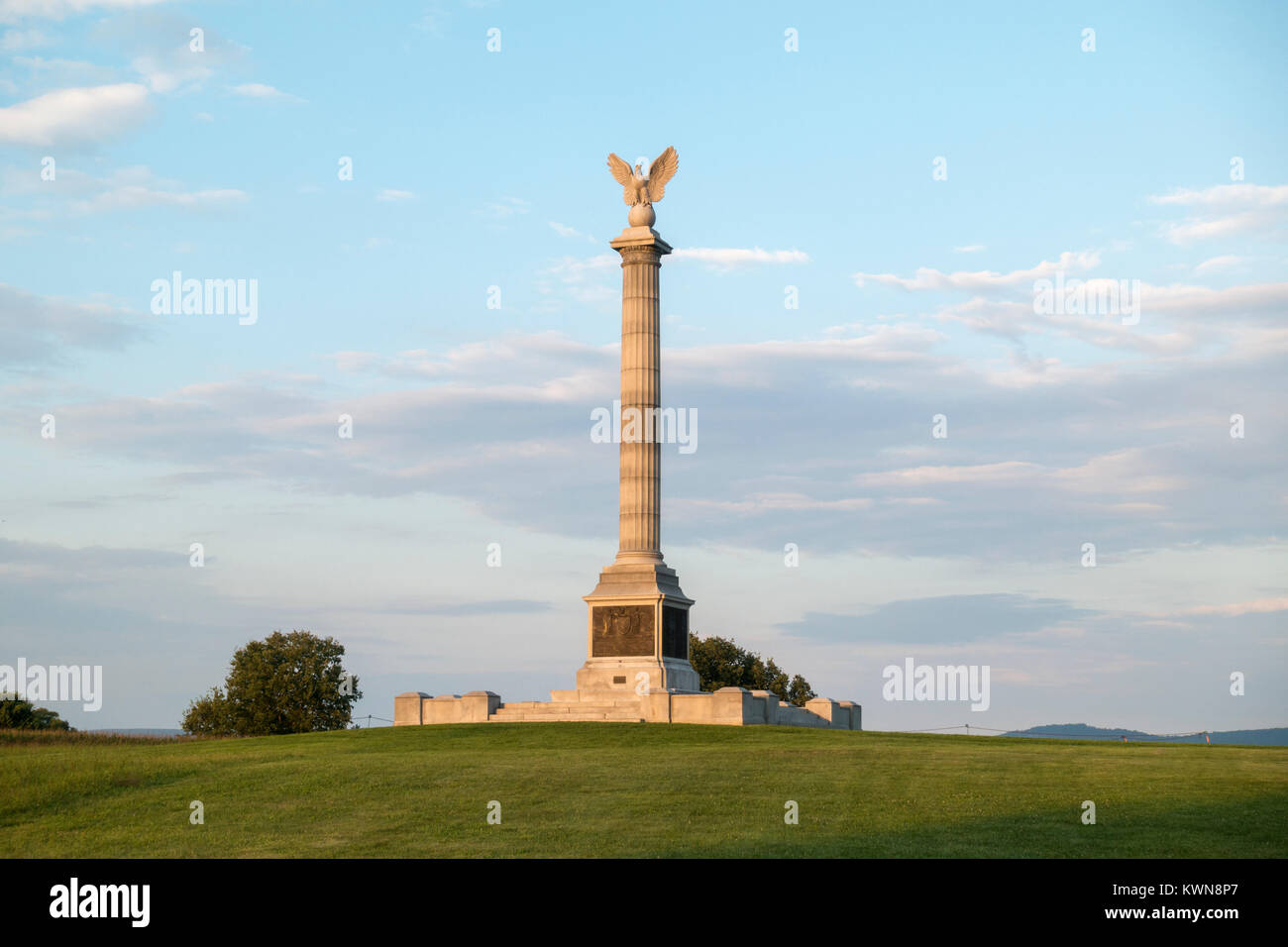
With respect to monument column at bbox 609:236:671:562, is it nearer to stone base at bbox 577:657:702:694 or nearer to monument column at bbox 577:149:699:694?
monument column at bbox 577:149:699:694

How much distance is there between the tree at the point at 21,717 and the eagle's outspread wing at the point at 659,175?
3485cm

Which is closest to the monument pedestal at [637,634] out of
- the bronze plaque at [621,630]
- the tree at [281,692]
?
the bronze plaque at [621,630]

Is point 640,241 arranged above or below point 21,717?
above

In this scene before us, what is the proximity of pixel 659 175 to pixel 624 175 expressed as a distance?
51.4 inches

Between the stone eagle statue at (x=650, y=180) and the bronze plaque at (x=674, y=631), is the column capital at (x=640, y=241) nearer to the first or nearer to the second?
the stone eagle statue at (x=650, y=180)

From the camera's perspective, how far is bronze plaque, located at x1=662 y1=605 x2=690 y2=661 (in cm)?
4419

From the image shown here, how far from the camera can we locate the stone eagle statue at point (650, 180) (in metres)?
48.1

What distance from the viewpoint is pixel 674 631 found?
44.9m

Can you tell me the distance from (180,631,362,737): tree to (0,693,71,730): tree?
6.81 meters

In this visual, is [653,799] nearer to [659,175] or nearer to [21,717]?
[659,175]

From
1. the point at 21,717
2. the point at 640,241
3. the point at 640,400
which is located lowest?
the point at 21,717

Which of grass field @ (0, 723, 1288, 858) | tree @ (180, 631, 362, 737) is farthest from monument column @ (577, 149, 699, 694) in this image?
tree @ (180, 631, 362, 737)

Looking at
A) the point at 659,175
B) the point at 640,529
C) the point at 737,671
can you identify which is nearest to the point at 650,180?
the point at 659,175
